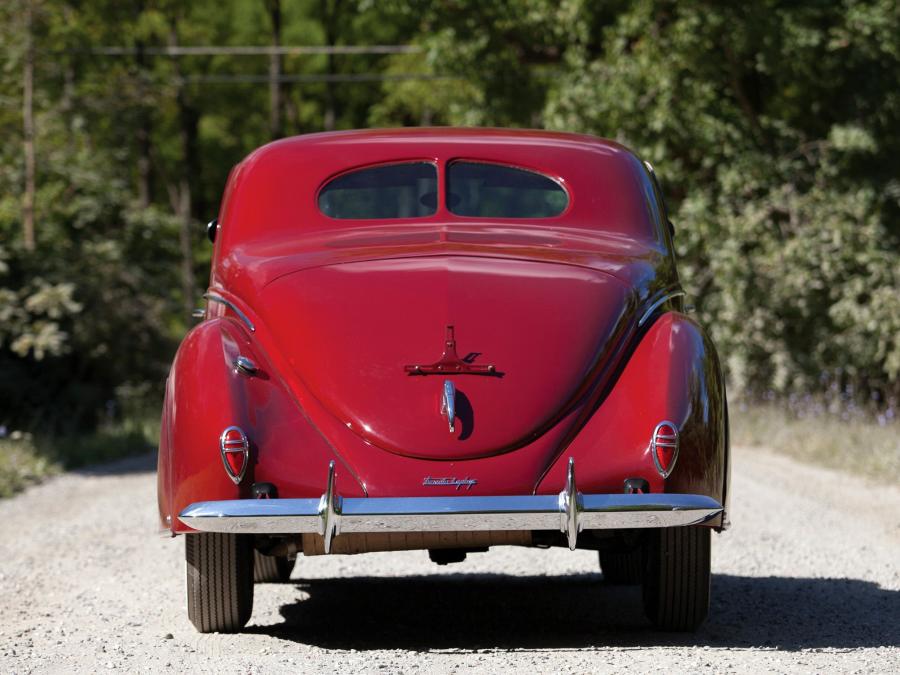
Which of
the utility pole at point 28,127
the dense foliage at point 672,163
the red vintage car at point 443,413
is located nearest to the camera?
the red vintage car at point 443,413

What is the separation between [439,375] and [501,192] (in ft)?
4.77

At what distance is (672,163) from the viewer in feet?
59.7

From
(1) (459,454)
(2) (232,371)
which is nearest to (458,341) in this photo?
(1) (459,454)

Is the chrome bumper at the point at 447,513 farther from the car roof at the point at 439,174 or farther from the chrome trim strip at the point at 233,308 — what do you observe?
the car roof at the point at 439,174

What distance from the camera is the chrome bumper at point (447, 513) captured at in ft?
15.8

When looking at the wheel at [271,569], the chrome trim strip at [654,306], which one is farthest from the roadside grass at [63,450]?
the chrome trim strip at [654,306]

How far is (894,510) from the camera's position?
10.1 m

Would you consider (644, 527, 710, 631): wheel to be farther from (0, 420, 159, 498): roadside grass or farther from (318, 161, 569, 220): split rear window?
(0, 420, 159, 498): roadside grass

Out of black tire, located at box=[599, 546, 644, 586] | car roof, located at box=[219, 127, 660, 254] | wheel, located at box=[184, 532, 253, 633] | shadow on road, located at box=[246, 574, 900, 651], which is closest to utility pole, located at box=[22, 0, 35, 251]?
shadow on road, located at box=[246, 574, 900, 651]

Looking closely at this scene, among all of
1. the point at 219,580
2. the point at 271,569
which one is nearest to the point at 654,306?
the point at 219,580

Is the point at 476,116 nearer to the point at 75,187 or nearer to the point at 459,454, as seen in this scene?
the point at 75,187

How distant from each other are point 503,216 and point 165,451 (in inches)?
72.0

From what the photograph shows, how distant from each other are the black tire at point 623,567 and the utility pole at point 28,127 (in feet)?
42.1

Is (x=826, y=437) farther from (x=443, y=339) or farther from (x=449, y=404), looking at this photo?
(x=449, y=404)
